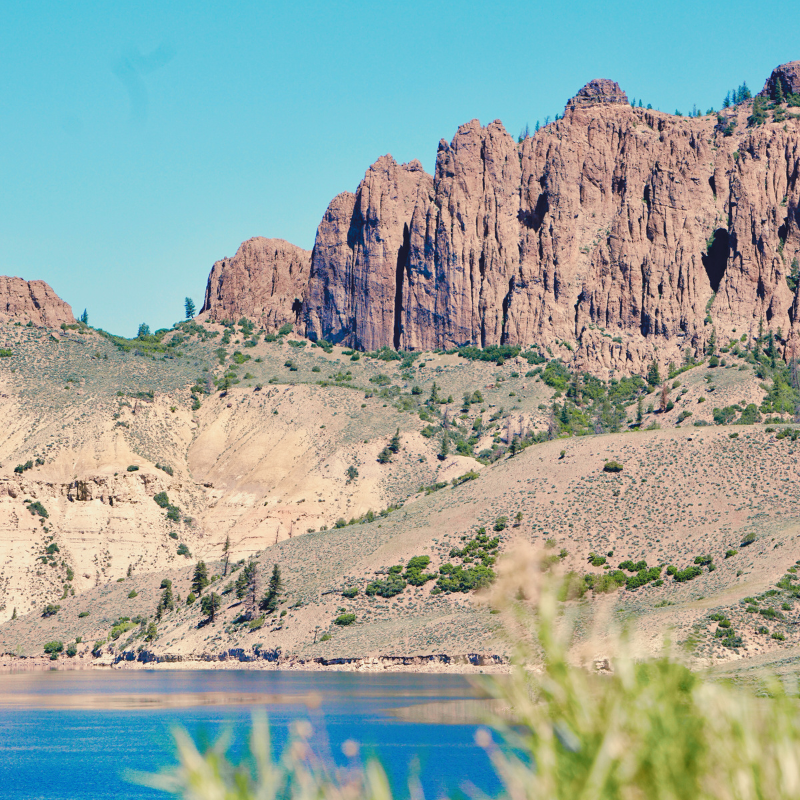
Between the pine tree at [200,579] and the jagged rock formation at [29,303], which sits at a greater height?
the jagged rock formation at [29,303]

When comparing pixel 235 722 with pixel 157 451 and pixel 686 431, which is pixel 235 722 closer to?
pixel 686 431

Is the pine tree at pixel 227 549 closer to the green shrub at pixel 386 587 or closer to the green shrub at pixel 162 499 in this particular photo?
the green shrub at pixel 162 499

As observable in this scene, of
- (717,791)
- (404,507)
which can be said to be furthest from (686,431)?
(717,791)

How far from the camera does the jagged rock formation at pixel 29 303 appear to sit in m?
163

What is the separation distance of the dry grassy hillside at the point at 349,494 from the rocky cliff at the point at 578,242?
846 centimetres

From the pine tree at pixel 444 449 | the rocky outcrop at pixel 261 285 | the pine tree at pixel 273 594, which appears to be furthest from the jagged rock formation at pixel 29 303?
the pine tree at pixel 273 594

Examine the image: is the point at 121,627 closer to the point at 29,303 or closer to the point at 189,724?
the point at 189,724

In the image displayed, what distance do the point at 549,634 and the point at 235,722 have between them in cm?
5072

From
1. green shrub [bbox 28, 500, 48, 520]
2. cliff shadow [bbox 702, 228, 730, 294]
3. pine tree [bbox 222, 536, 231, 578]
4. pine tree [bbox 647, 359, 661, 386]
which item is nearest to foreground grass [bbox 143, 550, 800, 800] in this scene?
pine tree [bbox 222, 536, 231, 578]

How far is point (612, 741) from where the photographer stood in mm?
7402

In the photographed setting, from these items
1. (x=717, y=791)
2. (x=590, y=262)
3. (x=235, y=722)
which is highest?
(x=590, y=262)

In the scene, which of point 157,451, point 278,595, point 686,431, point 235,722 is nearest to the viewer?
point 235,722

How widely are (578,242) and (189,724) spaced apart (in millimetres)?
126777

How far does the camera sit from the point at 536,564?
24.7 ft
